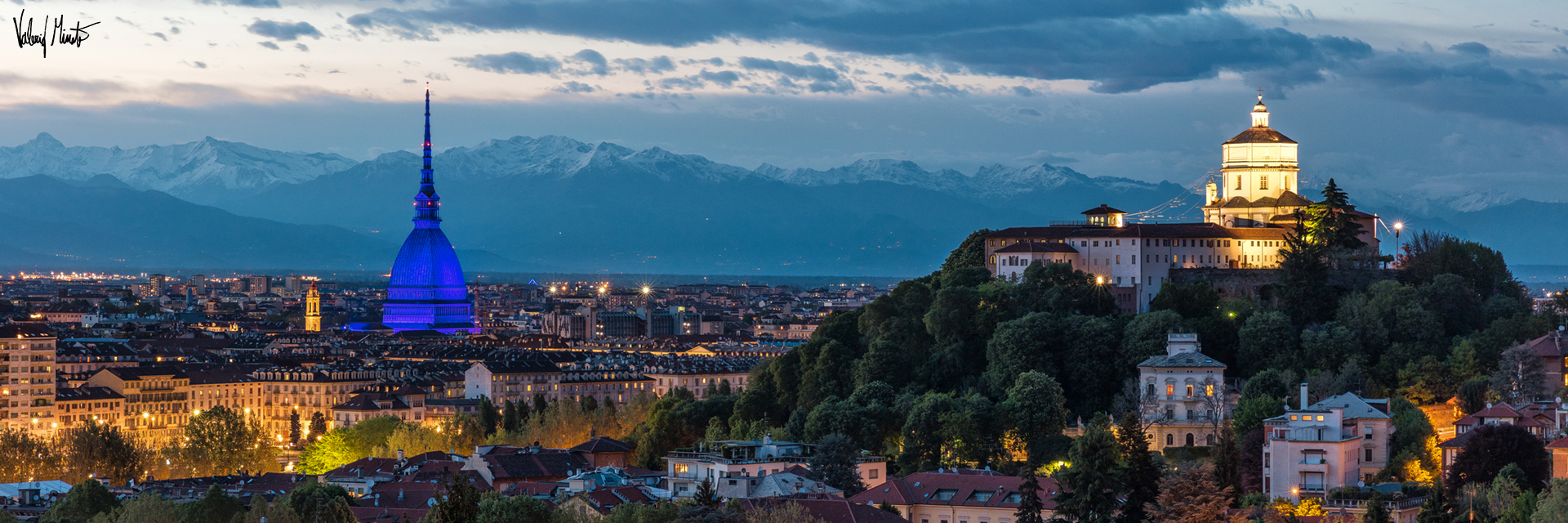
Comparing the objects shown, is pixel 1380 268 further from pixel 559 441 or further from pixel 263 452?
pixel 263 452

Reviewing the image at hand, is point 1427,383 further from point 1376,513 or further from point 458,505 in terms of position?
point 458,505

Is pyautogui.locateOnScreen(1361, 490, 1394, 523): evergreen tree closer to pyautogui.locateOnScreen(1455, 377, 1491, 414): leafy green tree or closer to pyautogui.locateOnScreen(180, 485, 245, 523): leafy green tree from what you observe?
pyautogui.locateOnScreen(1455, 377, 1491, 414): leafy green tree

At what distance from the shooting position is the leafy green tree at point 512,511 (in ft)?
169

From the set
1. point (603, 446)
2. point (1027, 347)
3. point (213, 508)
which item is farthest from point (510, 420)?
point (213, 508)

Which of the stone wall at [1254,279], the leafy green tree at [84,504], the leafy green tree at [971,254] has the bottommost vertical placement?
the leafy green tree at [84,504]

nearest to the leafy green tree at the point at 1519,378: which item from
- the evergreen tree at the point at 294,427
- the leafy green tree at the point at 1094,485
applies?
the leafy green tree at the point at 1094,485

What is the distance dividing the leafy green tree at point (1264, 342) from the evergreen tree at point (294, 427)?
53.0 metres

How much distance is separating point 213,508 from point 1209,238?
134 feet

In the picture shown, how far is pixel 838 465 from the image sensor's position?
6625 centimetres

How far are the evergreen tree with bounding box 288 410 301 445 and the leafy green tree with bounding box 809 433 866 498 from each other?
4896 cm

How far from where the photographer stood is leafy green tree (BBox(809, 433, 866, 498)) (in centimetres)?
6500

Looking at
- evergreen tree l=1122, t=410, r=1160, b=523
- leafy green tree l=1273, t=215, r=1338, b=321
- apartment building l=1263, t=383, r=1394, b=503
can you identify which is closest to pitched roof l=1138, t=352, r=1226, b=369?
leafy green tree l=1273, t=215, r=1338, b=321

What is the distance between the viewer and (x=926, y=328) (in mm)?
81938

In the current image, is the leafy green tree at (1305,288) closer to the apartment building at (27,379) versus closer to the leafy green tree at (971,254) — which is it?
the leafy green tree at (971,254)
